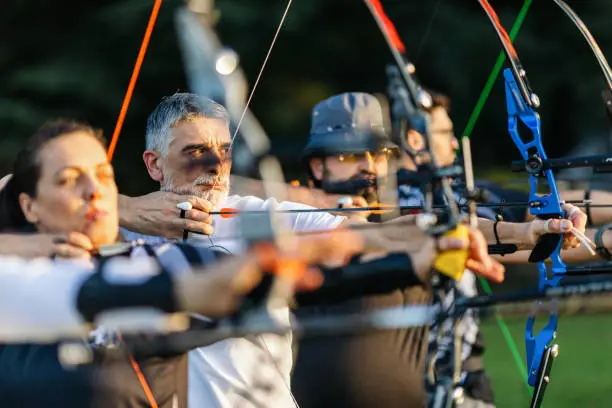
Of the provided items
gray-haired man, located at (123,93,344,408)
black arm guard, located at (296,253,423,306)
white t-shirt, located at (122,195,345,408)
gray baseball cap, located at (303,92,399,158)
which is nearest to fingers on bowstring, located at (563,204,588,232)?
gray-haired man, located at (123,93,344,408)

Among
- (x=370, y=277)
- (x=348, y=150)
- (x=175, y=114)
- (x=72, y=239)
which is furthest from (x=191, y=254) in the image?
(x=348, y=150)

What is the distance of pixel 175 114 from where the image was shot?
2.93 m

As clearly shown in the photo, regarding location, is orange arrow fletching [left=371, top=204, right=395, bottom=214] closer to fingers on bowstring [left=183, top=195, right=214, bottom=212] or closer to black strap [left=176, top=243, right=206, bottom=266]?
fingers on bowstring [left=183, top=195, right=214, bottom=212]

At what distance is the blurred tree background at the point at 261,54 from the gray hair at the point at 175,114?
4396mm

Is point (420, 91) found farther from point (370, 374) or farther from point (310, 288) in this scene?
point (370, 374)

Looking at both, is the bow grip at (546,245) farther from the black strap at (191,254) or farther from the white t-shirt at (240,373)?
the black strap at (191,254)

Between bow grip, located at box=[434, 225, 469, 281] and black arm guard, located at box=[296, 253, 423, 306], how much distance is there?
6 cm

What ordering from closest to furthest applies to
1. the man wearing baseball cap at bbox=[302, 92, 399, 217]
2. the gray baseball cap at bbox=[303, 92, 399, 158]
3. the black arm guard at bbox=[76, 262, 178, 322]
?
the black arm guard at bbox=[76, 262, 178, 322] < the man wearing baseball cap at bbox=[302, 92, 399, 217] < the gray baseball cap at bbox=[303, 92, 399, 158]

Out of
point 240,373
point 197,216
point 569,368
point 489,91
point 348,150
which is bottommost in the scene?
point 240,373

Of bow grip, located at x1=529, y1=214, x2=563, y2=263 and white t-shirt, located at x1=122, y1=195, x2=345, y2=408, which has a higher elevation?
bow grip, located at x1=529, y1=214, x2=563, y2=263

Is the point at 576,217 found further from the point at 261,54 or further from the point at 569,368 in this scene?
the point at 261,54

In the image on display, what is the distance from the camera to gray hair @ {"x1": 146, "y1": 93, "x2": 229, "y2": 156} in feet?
9.47

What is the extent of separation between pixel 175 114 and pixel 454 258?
1.15 metres

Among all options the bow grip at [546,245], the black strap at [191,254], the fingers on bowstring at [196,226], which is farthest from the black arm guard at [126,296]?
the bow grip at [546,245]
